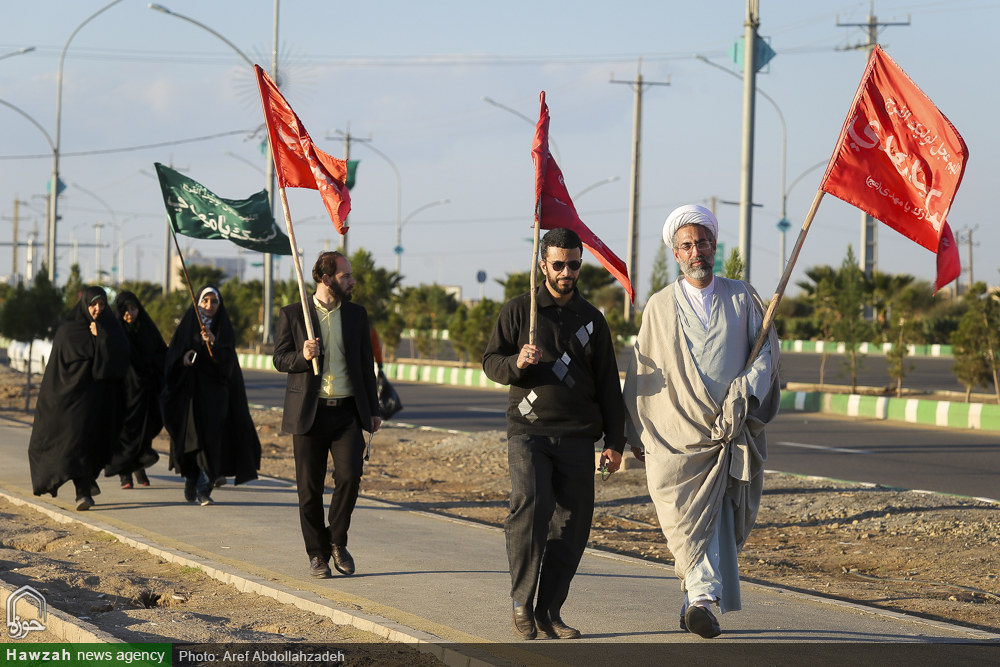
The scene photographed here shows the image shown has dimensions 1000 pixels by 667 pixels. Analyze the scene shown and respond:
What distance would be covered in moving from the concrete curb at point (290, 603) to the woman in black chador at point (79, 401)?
1900 millimetres

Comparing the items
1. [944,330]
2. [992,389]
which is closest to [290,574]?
[992,389]

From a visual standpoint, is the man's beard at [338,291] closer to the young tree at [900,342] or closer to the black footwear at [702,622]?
the black footwear at [702,622]

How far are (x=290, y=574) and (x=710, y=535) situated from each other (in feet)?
8.89

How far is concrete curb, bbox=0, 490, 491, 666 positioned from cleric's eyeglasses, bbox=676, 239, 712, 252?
2.00m

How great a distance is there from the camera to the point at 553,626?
5.65 meters

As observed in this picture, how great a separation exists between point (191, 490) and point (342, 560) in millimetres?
3534

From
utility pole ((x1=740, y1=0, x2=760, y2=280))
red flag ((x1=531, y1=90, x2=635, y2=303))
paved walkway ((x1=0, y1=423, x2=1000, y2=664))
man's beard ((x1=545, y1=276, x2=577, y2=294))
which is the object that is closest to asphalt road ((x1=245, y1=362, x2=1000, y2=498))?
utility pole ((x1=740, y1=0, x2=760, y2=280))

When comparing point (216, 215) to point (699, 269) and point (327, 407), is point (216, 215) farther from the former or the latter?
point (699, 269)

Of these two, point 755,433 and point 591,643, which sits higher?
point 755,433

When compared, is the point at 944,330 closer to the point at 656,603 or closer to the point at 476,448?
the point at 476,448

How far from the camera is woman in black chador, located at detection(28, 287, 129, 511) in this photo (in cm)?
973

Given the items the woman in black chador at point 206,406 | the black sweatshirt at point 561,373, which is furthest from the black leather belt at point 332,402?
the woman in black chador at point 206,406

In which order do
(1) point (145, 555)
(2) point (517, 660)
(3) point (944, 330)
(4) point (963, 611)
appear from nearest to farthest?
(2) point (517, 660), (4) point (963, 611), (1) point (145, 555), (3) point (944, 330)

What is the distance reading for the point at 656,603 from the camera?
21.1ft
